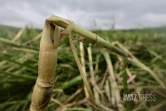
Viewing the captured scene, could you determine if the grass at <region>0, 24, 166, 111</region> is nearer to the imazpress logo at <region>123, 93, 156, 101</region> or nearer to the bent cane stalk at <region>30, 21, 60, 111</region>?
the imazpress logo at <region>123, 93, 156, 101</region>

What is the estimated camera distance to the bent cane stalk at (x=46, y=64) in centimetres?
23

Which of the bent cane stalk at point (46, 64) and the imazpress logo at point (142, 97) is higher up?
the bent cane stalk at point (46, 64)

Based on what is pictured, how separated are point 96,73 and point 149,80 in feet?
0.49

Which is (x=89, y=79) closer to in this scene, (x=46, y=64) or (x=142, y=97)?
(x=142, y=97)

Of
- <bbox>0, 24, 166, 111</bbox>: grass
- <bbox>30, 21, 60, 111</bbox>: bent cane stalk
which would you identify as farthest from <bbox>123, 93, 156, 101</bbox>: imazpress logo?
<bbox>30, 21, 60, 111</bbox>: bent cane stalk

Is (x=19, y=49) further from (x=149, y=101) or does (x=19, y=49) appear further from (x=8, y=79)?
(x=149, y=101)

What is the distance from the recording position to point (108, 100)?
25.0 inches

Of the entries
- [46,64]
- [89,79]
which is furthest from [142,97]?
[46,64]

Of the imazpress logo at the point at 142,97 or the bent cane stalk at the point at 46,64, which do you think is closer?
the bent cane stalk at the point at 46,64

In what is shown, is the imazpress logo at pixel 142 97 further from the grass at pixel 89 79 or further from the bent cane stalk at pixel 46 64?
the bent cane stalk at pixel 46 64

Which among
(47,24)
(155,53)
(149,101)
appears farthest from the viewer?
(155,53)

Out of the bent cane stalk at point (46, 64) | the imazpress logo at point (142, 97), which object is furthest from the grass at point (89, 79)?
the bent cane stalk at point (46, 64)

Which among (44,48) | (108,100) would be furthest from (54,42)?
(108,100)

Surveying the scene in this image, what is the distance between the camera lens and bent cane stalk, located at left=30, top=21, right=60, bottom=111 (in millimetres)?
229
